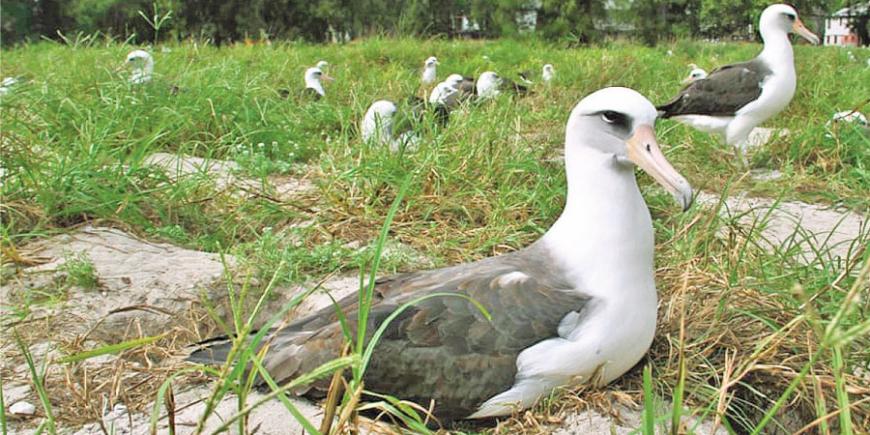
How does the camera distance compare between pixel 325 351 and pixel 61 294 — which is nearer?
pixel 325 351

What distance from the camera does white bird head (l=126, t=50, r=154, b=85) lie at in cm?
518

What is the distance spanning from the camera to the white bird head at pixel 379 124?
4254 mm

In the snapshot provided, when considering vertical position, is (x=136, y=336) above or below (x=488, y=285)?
below

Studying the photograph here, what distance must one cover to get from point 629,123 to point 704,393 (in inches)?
32.0

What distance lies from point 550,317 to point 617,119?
0.60 metres

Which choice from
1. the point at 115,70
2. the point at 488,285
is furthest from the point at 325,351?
the point at 115,70

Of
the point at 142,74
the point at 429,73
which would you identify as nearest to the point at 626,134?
the point at 142,74

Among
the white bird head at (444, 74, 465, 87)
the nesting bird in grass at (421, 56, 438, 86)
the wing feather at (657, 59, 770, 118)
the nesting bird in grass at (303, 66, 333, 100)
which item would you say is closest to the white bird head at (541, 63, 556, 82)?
the white bird head at (444, 74, 465, 87)

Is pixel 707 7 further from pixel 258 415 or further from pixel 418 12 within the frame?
pixel 258 415

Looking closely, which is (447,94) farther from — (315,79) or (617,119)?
(617,119)

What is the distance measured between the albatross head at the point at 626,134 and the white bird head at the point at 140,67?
3.73 metres

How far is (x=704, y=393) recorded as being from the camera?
2219mm

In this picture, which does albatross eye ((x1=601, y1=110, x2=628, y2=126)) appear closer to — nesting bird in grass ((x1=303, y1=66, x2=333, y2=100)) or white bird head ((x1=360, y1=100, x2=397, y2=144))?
white bird head ((x1=360, y1=100, x2=397, y2=144))

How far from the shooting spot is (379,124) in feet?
14.3
